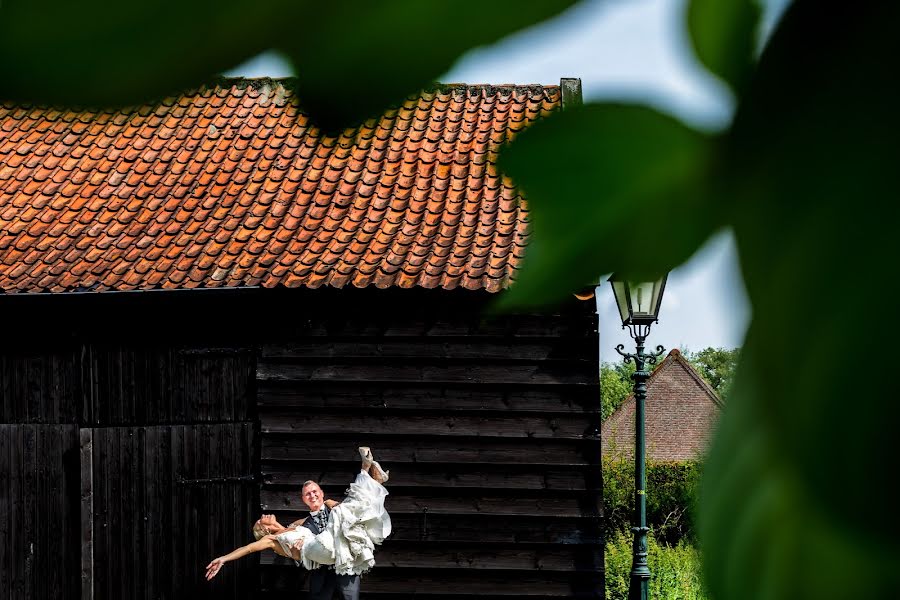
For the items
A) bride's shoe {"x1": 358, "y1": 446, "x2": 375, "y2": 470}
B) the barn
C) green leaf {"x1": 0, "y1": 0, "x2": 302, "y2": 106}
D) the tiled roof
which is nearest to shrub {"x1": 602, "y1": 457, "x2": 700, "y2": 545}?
green leaf {"x1": 0, "y1": 0, "x2": 302, "y2": 106}

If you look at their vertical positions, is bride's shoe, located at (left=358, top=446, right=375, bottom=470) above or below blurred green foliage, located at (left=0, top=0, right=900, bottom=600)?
below

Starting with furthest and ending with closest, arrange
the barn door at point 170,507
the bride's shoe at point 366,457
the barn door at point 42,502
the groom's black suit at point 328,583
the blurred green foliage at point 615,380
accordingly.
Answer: the barn door at point 42,502
the barn door at point 170,507
the bride's shoe at point 366,457
the groom's black suit at point 328,583
the blurred green foliage at point 615,380

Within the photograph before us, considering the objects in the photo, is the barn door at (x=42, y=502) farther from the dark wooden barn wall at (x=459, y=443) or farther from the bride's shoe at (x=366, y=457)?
the bride's shoe at (x=366, y=457)

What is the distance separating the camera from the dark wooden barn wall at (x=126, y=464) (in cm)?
596

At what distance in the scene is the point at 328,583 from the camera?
5.62 meters

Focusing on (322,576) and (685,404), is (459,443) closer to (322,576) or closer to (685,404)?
(322,576)

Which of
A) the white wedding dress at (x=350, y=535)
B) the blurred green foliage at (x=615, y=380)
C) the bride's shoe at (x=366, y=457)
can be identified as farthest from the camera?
the bride's shoe at (x=366, y=457)

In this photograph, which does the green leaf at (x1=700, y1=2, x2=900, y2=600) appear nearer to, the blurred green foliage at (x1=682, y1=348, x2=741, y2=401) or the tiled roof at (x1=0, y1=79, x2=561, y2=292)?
the blurred green foliage at (x1=682, y1=348, x2=741, y2=401)

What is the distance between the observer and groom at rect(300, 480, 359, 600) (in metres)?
5.51

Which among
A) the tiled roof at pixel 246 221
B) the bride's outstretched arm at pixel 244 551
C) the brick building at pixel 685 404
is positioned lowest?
the bride's outstretched arm at pixel 244 551

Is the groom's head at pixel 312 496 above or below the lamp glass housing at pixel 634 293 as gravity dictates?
below

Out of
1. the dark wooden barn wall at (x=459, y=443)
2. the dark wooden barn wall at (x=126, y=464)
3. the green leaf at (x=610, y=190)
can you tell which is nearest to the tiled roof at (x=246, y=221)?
the dark wooden barn wall at (x=459, y=443)

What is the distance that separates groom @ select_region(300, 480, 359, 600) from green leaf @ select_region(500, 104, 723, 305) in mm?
5496

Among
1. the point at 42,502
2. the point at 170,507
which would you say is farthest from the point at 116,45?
the point at 42,502
